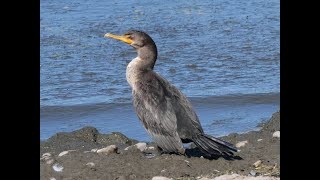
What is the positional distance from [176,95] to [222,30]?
537cm

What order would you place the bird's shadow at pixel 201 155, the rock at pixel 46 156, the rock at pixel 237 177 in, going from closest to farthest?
1. the rock at pixel 237 177
2. the bird's shadow at pixel 201 155
3. the rock at pixel 46 156

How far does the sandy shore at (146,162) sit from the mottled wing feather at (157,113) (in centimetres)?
14

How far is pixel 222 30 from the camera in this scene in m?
13.7

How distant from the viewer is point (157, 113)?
8.31 m

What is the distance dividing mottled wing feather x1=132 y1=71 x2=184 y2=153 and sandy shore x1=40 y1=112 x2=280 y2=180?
14 centimetres

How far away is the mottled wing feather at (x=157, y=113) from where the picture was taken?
8203 mm

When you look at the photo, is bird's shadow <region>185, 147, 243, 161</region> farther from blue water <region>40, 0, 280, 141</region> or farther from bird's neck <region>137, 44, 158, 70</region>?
blue water <region>40, 0, 280, 141</region>

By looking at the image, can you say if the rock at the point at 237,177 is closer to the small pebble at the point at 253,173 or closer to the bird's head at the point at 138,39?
the small pebble at the point at 253,173

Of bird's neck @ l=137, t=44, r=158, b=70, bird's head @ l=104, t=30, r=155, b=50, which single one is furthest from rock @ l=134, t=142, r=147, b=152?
bird's head @ l=104, t=30, r=155, b=50

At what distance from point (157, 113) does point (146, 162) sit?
54cm

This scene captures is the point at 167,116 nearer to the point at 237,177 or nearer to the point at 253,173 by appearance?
the point at 253,173

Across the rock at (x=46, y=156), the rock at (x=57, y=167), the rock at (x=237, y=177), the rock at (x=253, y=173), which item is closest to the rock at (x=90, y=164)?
the rock at (x=57, y=167)
